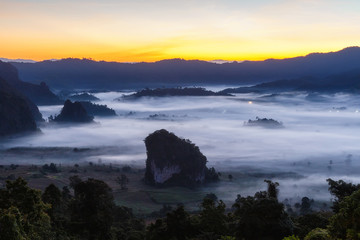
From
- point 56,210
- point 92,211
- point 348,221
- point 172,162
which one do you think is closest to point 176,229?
point 92,211

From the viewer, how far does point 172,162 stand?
512 ft

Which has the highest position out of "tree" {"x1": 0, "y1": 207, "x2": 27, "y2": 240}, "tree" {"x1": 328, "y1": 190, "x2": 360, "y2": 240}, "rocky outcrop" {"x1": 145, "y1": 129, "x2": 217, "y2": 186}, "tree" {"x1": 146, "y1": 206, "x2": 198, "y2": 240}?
"tree" {"x1": 328, "y1": 190, "x2": 360, "y2": 240}

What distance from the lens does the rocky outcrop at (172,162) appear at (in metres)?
150

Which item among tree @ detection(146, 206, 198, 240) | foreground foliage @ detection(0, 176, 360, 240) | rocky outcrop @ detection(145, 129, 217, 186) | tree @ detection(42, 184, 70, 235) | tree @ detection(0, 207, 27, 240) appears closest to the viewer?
tree @ detection(0, 207, 27, 240)

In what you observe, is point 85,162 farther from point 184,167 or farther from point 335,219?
point 335,219

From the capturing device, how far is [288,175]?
158m

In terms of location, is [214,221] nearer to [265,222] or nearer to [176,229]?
[176,229]

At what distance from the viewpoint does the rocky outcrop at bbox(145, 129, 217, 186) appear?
149750 millimetres

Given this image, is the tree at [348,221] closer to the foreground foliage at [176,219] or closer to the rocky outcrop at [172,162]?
the foreground foliage at [176,219]

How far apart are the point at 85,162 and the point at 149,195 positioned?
68.9 metres

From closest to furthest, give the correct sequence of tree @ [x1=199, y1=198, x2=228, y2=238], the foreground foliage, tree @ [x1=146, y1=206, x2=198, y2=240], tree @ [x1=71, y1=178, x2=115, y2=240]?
the foreground foliage, tree @ [x1=199, y1=198, x2=228, y2=238], tree @ [x1=146, y1=206, x2=198, y2=240], tree @ [x1=71, y1=178, x2=115, y2=240]

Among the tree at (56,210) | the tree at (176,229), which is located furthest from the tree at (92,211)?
the tree at (176,229)

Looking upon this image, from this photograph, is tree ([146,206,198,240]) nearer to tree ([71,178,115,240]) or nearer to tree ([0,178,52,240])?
tree ([71,178,115,240])

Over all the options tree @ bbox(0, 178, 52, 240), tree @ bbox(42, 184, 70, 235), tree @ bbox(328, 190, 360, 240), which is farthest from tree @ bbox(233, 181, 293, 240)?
tree @ bbox(42, 184, 70, 235)
